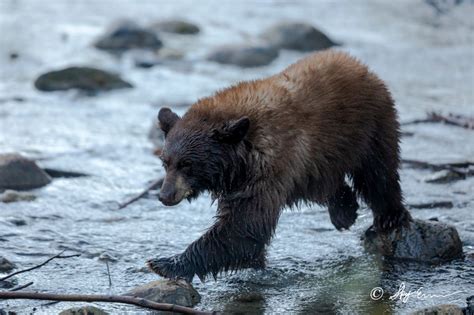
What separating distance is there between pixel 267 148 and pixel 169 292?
3.62 feet

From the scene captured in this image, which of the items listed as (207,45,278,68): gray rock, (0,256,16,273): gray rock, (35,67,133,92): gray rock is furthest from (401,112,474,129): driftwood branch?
(0,256,16,273): gray rock

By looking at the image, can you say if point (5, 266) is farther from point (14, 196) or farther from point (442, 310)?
point (442, 310)

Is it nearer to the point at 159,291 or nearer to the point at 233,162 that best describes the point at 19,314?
the point at 159,291

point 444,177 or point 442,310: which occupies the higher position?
point 442,310

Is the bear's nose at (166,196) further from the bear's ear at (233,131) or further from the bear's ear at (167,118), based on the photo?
the bear's ear at (167,118)

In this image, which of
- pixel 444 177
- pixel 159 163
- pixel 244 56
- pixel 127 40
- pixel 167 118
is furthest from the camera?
pixel 127 40

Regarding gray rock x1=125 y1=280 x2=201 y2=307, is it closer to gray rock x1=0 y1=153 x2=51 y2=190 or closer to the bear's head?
the bear's head

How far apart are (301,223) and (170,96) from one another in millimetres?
5417

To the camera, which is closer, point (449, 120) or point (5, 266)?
point (5, 266)

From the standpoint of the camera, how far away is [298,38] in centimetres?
1627

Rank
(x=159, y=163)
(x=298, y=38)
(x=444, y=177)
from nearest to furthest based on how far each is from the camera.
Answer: (x=444, y=177) < (x=159, y=163) < (x=298, y=38)

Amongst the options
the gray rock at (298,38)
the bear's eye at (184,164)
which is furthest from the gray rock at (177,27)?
the bear's eye at (184,164)

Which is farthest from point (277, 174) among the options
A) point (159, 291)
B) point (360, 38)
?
point (360, 38)

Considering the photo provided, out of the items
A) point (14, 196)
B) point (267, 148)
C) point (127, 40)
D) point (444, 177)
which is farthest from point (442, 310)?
point (127, 40)
